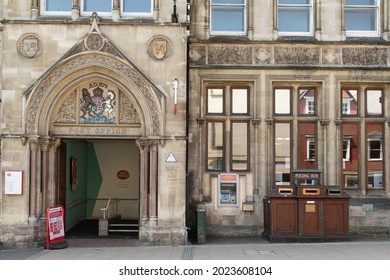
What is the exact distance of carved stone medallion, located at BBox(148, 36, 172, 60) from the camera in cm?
1439

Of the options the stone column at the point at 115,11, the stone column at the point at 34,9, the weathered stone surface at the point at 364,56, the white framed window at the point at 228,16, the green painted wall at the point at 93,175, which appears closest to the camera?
the stone column at the point at 34,9

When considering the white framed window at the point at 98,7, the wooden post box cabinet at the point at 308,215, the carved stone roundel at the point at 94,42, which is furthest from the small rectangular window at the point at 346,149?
the white framed window at the point at 98,7

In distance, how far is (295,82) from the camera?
15.9 meters

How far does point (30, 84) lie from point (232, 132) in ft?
20.6

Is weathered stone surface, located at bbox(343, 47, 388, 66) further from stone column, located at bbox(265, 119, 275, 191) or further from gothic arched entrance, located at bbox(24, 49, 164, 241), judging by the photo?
gothic arched entrance, located at bbox(24, 49, 164, 241)

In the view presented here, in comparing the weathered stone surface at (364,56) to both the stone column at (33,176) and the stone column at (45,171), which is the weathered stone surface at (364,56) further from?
the stone column at (33,176)

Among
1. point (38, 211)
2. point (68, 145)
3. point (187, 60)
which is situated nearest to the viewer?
point (38, 211)

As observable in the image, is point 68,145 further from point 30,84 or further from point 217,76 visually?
point 217,76

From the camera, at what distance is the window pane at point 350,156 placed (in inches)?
631

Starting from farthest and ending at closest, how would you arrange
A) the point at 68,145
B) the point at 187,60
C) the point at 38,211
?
the point at 68,145, the point at 187,60, the point at 38,211

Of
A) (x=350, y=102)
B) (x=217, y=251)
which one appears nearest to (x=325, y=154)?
(x=350, y=102)

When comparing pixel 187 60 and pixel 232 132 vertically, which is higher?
pixel 187 60

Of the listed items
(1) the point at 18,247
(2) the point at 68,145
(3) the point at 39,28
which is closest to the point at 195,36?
(3) the point at 39,28

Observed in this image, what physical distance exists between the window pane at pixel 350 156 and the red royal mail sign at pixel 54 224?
29.2ft
